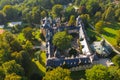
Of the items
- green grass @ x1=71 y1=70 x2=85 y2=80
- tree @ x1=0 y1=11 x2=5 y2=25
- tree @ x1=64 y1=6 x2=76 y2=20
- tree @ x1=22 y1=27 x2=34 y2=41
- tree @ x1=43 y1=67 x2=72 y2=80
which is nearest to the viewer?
tree @ x1=43 y1=67 x2=72 y2=80

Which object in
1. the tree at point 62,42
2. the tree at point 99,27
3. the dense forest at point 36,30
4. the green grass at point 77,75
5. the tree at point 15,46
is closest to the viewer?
the dense forest at point 36,30

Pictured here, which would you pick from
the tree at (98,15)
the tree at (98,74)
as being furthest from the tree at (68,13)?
the tree at (98,74)

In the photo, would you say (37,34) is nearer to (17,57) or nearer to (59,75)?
(17,57)

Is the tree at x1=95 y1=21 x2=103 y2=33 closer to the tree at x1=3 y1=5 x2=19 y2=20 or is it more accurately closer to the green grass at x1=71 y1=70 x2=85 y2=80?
the green grass at x1=71 y1=70 x2=85 y2=80

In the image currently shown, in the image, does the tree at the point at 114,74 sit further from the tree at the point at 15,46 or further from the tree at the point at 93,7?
the tree at the point at 93,7

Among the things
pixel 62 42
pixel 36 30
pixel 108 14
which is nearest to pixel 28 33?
pixel 36 30

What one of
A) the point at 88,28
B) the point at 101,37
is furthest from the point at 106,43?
the point at 88,28

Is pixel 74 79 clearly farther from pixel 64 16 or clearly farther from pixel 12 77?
pixel 64 16

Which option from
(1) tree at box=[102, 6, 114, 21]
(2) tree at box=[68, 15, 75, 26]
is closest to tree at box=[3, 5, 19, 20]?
(2) tree at box=[68, 15, 75, 26]
